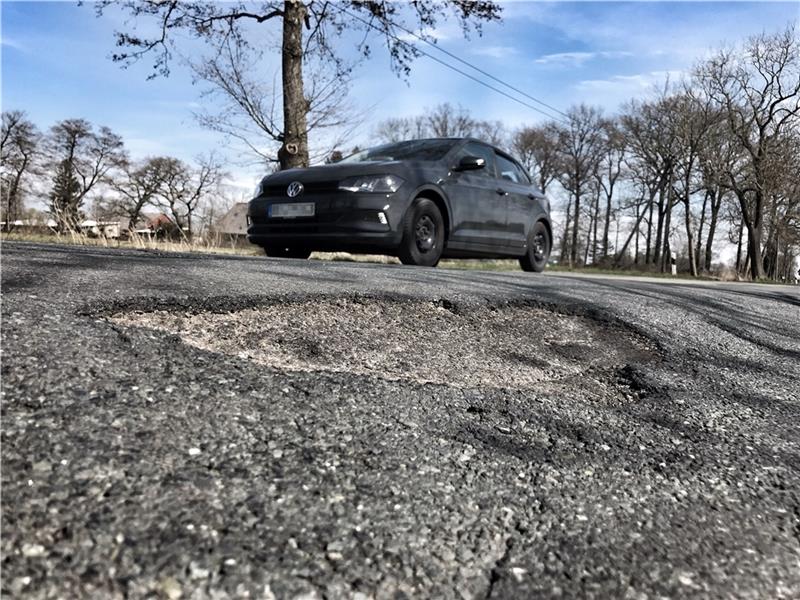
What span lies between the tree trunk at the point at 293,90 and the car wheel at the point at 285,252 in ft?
16.1

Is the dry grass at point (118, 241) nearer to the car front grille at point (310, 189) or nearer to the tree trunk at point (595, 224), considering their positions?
the car front grille at point (310, 189)

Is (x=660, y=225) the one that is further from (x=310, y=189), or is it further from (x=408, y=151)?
(x=310, y=189)

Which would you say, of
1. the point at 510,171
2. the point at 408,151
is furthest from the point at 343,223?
the point at 510,171

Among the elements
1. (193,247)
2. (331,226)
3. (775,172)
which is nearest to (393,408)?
(331,226)

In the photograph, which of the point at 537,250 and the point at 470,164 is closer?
the point at 470,164

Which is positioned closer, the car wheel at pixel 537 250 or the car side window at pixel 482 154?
the car side window at pixel 482 154

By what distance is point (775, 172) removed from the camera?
2616 cm

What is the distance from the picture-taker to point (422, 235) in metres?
6.72

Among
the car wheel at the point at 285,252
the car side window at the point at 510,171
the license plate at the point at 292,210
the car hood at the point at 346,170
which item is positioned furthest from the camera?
the car side window at the point at 510,171

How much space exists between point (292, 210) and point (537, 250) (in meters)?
3.83

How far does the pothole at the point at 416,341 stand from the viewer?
93.1 inches

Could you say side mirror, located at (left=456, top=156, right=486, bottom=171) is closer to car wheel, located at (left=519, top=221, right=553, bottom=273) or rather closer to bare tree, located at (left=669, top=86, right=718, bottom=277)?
car wheel, located at (left=519, top=221, right=553, bottom=273)

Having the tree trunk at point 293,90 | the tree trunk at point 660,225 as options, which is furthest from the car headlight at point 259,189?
the tree trunk at point 660,225

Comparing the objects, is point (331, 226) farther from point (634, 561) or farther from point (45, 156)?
point (45, 156)
